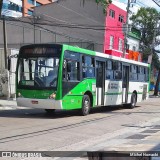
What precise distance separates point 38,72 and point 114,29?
32.4 metres

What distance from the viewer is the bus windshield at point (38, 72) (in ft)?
52.7

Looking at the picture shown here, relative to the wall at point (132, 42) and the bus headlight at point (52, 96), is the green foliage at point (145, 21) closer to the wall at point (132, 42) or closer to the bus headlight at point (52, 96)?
the wall at point (132, 42)

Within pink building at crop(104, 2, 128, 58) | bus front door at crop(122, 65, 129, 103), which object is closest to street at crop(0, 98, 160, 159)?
bus front door at crop(122, 65, 129, 103)

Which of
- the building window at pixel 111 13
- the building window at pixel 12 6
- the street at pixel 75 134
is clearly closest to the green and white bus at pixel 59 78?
the street at pixel 75 134

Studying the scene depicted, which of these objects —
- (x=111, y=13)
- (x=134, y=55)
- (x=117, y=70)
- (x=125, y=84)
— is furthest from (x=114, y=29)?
(x=117, y=70)

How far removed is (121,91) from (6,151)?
14.2 meters

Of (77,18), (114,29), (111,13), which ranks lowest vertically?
(114,29)

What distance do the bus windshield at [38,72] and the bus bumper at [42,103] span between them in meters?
0.55

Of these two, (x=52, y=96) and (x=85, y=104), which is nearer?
(x=52, y=96)

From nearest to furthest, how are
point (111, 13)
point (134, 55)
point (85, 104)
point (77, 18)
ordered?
1. point (85, 104)
2. point (111, 13)
3. point (77, 18)
4. point (134, 55)

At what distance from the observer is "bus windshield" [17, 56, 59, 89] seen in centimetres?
1606

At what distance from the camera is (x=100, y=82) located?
1953 centimetres

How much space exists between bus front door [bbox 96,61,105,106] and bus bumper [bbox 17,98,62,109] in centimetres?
377

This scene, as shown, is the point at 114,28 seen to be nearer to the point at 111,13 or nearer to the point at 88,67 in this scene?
the point at 111,13
